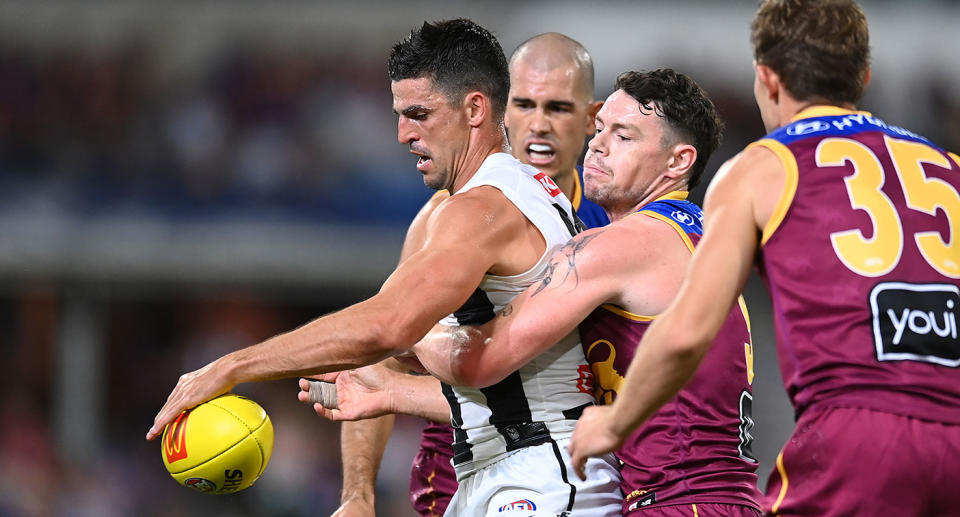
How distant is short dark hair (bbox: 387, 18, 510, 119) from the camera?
4852 mm

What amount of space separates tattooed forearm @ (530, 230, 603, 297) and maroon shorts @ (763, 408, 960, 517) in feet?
3.83

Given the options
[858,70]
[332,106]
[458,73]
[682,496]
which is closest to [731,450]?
[682,496]

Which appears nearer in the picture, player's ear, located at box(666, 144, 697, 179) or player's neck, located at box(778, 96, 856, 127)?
player's neck, located at box(778, 96, 856, 127)

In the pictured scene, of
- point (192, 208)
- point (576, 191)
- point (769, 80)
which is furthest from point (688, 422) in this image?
point (192, 208)

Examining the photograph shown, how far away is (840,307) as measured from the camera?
10.6ft

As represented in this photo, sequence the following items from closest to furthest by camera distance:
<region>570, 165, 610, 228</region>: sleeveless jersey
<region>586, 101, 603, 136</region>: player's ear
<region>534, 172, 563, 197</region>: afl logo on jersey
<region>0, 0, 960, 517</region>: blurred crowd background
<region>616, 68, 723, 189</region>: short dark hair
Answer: <region>534, 172, 563, 197</region>: afl logo on jersey, <region>616, 68, 723, 189</region>: short dark hair, <region>570, 165, 610, 228</region>: sleeveless jersey, <region>586, 101, 603, 136</region>: player's ear, <region>0, 0, 960, 517</region>: blurred crowd background

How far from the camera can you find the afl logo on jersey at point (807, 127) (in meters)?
3.40

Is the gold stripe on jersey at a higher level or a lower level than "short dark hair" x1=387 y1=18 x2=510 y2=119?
lower

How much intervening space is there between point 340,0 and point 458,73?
45.4 ft

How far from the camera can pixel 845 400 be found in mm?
3209

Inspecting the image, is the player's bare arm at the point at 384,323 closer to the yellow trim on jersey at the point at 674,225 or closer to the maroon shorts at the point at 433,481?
the yellow trim on jersey at the point at 674,225

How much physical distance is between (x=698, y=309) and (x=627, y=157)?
178cm

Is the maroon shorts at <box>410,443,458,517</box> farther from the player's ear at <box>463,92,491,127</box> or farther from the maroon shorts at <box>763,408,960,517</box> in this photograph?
the maroon shorts at <box>763,408,960,517</box>

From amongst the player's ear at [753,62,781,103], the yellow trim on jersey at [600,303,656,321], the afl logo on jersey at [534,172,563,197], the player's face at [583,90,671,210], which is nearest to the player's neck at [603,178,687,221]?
the player's face at [583,90,671,210]
